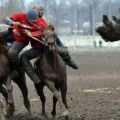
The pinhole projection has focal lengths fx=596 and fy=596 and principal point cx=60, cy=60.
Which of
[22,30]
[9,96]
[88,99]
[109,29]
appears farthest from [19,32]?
[88,99]

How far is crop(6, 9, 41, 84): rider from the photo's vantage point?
1377 centimetres

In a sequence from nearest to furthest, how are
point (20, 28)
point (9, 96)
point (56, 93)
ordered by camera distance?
1. point (9, 96)
2. point (56, 93)
3. point (20, 28)

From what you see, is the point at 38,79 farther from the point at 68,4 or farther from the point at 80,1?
the point at 68,4

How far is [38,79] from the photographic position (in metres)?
13.9

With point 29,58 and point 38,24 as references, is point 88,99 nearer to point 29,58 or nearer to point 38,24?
point 29,58

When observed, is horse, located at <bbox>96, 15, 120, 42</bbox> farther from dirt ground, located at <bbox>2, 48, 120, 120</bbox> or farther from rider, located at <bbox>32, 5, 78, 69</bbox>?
dirt ground, located at <bbox>2, 48, 120, 120</bbox>

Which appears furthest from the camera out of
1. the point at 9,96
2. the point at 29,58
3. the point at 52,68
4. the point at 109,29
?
the point at 29,58

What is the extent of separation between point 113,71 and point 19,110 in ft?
48.5

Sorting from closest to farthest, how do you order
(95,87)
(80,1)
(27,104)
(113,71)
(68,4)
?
(27,104) → (95,87) → (113,71) → (80,1) → (68,4)

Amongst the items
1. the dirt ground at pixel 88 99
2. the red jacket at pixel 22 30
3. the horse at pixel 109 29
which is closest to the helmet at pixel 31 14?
the red jacket at pixel 22 30

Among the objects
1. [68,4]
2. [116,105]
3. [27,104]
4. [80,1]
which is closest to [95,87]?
[116,105]

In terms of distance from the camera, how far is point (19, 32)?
13992 millimetres

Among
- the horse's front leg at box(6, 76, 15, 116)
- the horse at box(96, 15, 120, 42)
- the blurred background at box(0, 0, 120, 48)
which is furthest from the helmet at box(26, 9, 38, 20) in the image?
the blurred background at box(0, 0, 120, 48)

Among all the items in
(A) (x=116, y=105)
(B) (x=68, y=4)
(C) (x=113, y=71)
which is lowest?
(B) (x=68, y=4)
